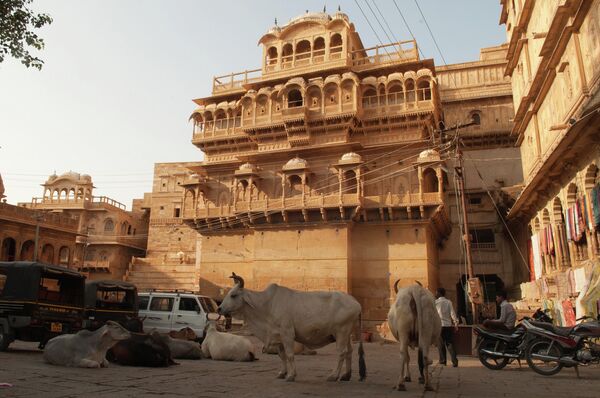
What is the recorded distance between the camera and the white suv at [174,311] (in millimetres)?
14391

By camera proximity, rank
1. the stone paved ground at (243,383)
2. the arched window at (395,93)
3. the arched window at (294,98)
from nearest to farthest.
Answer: the stone paved ground at (243,383), the arched window at (395,93), the arched window at (294,98)

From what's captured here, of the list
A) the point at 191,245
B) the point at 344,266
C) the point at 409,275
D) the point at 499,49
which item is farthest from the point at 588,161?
the point at 191,245

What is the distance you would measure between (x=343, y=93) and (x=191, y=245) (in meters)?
24.7

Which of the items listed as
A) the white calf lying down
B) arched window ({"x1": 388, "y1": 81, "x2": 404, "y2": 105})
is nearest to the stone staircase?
arched window ({"x1": 388, "y1": 81, "x2": 404, "y2": 105})

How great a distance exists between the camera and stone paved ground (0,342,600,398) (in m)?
5.85

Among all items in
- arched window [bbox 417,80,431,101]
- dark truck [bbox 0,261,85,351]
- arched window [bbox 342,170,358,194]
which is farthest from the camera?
arched window [bbox 417,80,431,101]

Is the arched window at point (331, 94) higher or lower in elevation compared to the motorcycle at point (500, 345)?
higher

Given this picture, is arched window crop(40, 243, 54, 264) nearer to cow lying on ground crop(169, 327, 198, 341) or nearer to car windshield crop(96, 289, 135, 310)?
car windshield crop(96, 289, 135, 310)

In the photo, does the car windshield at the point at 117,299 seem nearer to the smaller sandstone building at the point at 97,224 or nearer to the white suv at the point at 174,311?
the white suv at the point at 174,311

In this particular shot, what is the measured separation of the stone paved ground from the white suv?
209 inches

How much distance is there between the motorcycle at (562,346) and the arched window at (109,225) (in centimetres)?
4408

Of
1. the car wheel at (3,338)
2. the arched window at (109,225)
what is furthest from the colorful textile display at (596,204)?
the arched window at (109,225)

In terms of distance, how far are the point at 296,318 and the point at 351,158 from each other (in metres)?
18.1

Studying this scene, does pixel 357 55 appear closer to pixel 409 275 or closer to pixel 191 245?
pixel 409 275
